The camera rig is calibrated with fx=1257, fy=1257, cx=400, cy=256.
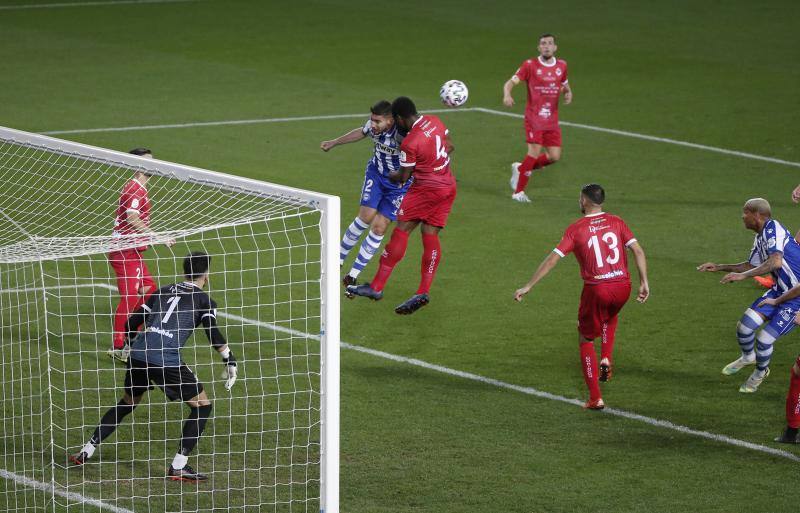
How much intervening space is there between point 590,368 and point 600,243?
1.09 meters

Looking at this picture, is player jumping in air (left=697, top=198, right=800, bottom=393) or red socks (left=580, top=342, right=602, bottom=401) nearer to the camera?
player jumping in air (left=697, top=198, right=800, bottom=393)

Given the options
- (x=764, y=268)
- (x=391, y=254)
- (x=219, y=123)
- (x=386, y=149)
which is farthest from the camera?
(x=219, y=123)

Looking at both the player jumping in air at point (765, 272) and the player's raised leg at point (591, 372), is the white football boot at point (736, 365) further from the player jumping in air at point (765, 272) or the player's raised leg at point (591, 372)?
the player's raised leg at point (591, 372)

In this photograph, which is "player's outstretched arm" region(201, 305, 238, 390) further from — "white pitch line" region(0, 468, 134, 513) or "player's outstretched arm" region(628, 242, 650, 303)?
"player's outstretched arm" region(628, 242, 650, 303)

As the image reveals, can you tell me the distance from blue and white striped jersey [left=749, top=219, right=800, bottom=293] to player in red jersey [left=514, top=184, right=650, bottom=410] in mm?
1099

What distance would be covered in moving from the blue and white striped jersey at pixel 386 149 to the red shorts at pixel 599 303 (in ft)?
10.9

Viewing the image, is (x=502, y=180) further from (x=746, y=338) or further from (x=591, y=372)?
(x=591, y=372)

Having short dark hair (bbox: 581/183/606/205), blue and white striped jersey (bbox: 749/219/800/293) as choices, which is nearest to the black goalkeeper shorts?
short dark hair (bbox: 581/183/606/205)

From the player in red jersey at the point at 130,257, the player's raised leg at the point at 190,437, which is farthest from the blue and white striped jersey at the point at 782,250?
the player in red jersey at the point at 130,257

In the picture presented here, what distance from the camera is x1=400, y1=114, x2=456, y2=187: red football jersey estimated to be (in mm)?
12484

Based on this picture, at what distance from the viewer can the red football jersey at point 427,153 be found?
492 inches

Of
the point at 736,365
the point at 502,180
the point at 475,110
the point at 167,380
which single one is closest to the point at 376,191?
the point at 736,365

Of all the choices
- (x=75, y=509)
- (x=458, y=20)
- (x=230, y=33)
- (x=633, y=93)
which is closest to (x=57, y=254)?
(x=75, y=509)

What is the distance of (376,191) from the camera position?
13.8 m
